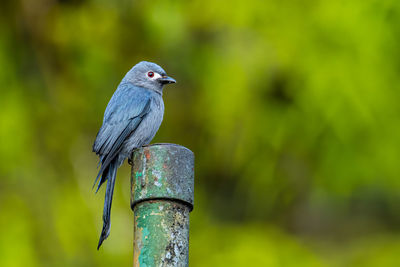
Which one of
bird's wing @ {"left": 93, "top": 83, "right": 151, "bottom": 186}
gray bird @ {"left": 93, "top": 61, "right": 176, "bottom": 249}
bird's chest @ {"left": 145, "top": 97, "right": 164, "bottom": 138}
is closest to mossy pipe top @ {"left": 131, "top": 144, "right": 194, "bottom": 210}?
gray bird @ {"left": 93, "top": 61, "right": 176, "bottom": 249}

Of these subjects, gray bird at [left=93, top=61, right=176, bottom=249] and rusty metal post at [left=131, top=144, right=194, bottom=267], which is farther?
gray bird at [left=93, top=61, right=176, bottom=249]

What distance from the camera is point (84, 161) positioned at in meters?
7.46

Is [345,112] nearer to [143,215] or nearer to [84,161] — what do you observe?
[84,161]

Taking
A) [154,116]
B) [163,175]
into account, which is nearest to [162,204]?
[163,175]

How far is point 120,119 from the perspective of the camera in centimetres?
518

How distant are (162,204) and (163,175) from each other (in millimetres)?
125

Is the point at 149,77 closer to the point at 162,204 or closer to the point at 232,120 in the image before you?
the point at 232,120

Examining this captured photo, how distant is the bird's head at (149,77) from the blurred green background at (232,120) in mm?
1569

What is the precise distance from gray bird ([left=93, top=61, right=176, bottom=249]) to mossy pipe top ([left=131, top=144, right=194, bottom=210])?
3.39 ft

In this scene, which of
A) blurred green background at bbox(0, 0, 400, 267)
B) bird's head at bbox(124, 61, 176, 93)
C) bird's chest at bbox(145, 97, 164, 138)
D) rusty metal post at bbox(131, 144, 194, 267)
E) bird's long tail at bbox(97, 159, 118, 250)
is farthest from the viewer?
blurred green background at bbox(0, 0, 400, 267)

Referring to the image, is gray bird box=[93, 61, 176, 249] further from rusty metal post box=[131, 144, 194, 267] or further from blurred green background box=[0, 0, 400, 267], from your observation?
blurred green background box=[0, 0, 400, 267]

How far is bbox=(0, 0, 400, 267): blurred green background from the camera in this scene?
279 inches

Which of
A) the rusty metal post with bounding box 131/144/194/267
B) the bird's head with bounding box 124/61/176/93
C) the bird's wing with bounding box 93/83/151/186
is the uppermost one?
the bird's head with bounding box 124/61/176/93

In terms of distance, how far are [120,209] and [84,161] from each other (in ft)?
2.21
